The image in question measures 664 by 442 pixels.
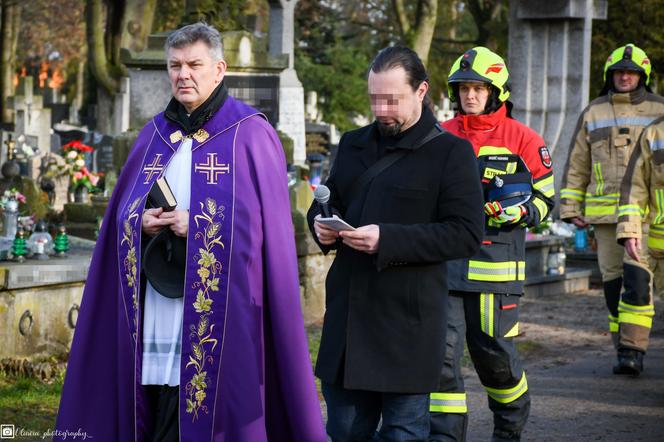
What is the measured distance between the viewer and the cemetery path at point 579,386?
714 cm

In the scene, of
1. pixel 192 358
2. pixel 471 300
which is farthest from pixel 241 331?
pixel 471 300

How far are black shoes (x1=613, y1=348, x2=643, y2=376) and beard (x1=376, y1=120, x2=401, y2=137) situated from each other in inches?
173

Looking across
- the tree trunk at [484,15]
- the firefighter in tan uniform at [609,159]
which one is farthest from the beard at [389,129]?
the tree trunk at [484,15]

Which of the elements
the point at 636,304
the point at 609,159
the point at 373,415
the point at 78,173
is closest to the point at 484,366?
the point at 373,415

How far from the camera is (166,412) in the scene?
5.07m

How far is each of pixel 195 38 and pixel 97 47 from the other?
23.2m

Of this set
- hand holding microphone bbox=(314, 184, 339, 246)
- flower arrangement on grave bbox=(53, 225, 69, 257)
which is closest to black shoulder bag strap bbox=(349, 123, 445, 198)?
hand holding microphone bbox=(314, 184, 339, 246)

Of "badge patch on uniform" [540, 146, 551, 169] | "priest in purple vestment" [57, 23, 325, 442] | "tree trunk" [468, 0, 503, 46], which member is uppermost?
"tree trunk" [468, 0, 503, 46]

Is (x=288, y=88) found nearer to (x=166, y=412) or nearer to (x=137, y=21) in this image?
(x=137, y=21)

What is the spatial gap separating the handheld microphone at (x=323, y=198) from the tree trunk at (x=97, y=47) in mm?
23526

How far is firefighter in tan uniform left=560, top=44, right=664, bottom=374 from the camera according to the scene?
8906mm

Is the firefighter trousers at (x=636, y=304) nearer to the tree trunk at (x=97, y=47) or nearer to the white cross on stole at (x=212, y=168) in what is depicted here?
the white cross on stole at (x=212, y=168)

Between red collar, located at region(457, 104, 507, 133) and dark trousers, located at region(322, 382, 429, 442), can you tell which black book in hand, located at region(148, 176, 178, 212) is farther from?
red collar, located at region(457, 104, 507, 133)

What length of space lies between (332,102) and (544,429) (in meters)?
32.2
